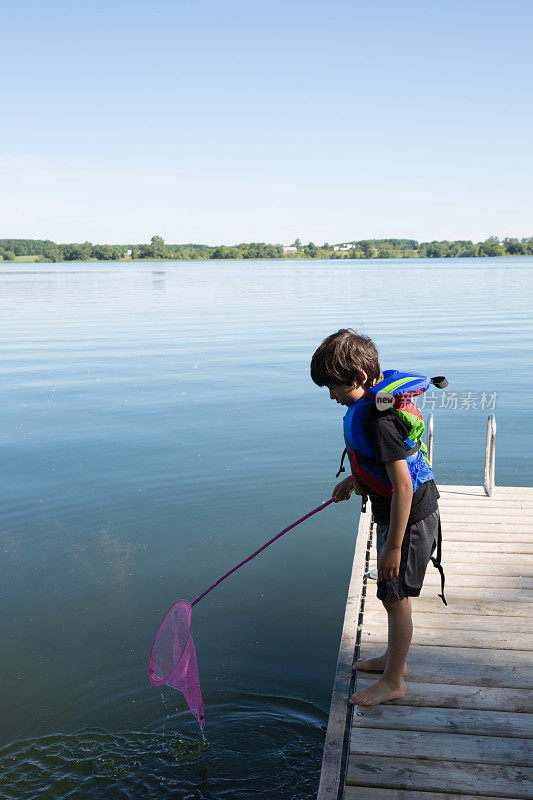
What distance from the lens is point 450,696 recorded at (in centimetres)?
362

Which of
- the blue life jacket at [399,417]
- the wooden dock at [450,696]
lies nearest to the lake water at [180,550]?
the wooden dock at [450,696]

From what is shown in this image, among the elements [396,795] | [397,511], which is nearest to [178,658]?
[396,795]

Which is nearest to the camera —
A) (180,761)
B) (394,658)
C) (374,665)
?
(394,658)

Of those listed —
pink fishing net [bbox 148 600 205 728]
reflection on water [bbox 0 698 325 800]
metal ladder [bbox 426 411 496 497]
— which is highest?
metal ladder [bbox 426 411 496 497]

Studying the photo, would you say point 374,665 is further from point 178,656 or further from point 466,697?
point 178,656

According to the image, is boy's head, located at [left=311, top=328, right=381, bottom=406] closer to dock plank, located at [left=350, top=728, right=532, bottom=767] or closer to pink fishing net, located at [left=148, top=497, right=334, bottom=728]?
pink fishing net, located at [left=148, top=497, right=334, bottom=728]

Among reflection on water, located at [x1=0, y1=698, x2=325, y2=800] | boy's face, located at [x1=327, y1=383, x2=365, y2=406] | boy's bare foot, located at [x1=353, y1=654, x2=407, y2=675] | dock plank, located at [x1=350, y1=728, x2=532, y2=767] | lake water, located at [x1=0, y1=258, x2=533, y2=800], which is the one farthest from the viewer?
lake water, located at [x1=0, y1=258, x2=533, y2=800]

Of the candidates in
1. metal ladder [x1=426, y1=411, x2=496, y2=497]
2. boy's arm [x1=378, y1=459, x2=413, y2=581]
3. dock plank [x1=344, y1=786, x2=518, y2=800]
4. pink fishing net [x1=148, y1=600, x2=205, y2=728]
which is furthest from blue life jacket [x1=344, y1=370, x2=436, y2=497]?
metal ladder [x1=426, y1=411, x2=496, y2=497]

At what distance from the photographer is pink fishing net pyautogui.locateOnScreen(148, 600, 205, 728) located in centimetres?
414

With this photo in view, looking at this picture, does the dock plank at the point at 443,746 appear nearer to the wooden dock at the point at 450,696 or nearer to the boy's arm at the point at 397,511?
the wooden dock at the point at 450,696

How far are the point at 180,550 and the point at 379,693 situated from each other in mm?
4043

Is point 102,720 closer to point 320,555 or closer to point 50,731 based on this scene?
point 50,731

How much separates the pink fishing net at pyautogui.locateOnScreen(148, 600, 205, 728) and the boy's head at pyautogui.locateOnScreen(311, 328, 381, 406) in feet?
5.93

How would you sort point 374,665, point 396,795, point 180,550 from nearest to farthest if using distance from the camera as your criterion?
1. point 396,795
2. point 374,665
3. point 180,550
